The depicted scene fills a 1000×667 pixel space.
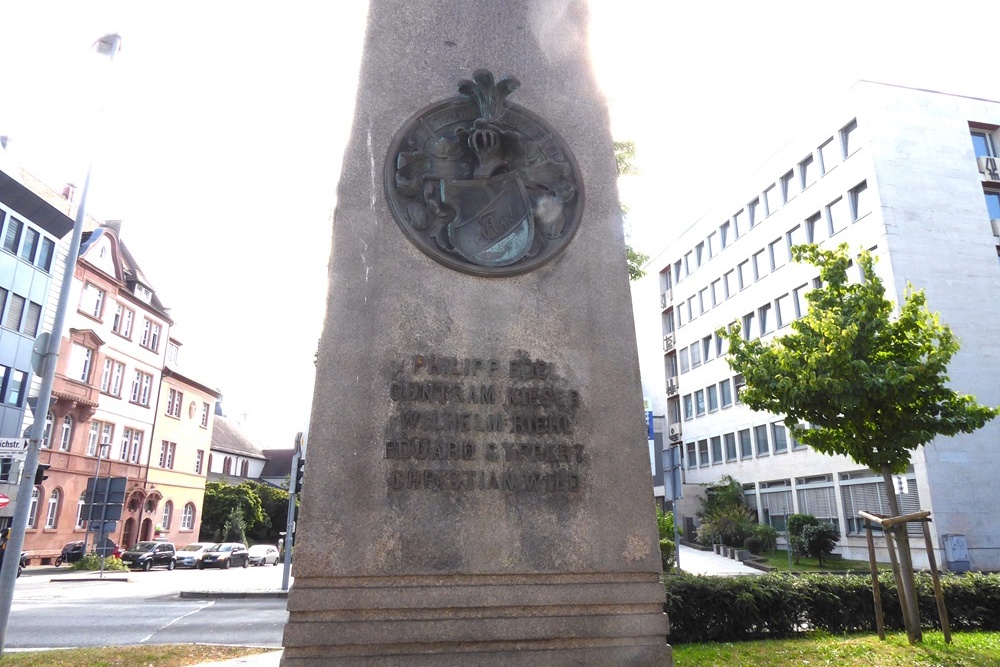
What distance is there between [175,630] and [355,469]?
981 cm

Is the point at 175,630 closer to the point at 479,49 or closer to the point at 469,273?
the point at 469,273

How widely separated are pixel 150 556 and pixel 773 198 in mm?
38894

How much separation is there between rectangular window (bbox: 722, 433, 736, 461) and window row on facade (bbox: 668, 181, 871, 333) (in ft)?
28.2

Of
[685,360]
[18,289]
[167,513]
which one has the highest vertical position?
[685,360]

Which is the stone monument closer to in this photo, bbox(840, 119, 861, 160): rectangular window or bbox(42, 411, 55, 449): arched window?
bbox(840, 119, 861, 160): rectangular window

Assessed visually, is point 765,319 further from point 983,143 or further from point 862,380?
point 862,380

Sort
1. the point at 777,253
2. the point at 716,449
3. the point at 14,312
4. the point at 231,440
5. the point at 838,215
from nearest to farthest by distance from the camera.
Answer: the point at 14,312
the point at 838,215
the point at 777,253
the point at 716,449
the point at 231,440

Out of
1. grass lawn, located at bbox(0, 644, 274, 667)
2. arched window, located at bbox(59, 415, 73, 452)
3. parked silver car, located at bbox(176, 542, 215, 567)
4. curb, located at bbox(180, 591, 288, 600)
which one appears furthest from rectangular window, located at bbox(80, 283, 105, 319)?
grass lawn, located at bbox(0, 644, 274, 667)

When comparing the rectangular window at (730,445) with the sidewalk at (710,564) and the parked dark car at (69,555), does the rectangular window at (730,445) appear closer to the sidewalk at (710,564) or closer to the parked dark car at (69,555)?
the sidewalk at (710,564)

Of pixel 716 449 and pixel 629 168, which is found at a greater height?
pixel 629 168

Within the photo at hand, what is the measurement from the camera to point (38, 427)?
484 inches

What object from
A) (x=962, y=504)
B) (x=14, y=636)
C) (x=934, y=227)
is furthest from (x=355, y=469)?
(x=934, y=227)

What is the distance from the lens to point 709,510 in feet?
136

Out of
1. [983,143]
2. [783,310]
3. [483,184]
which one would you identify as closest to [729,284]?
[783,310]
